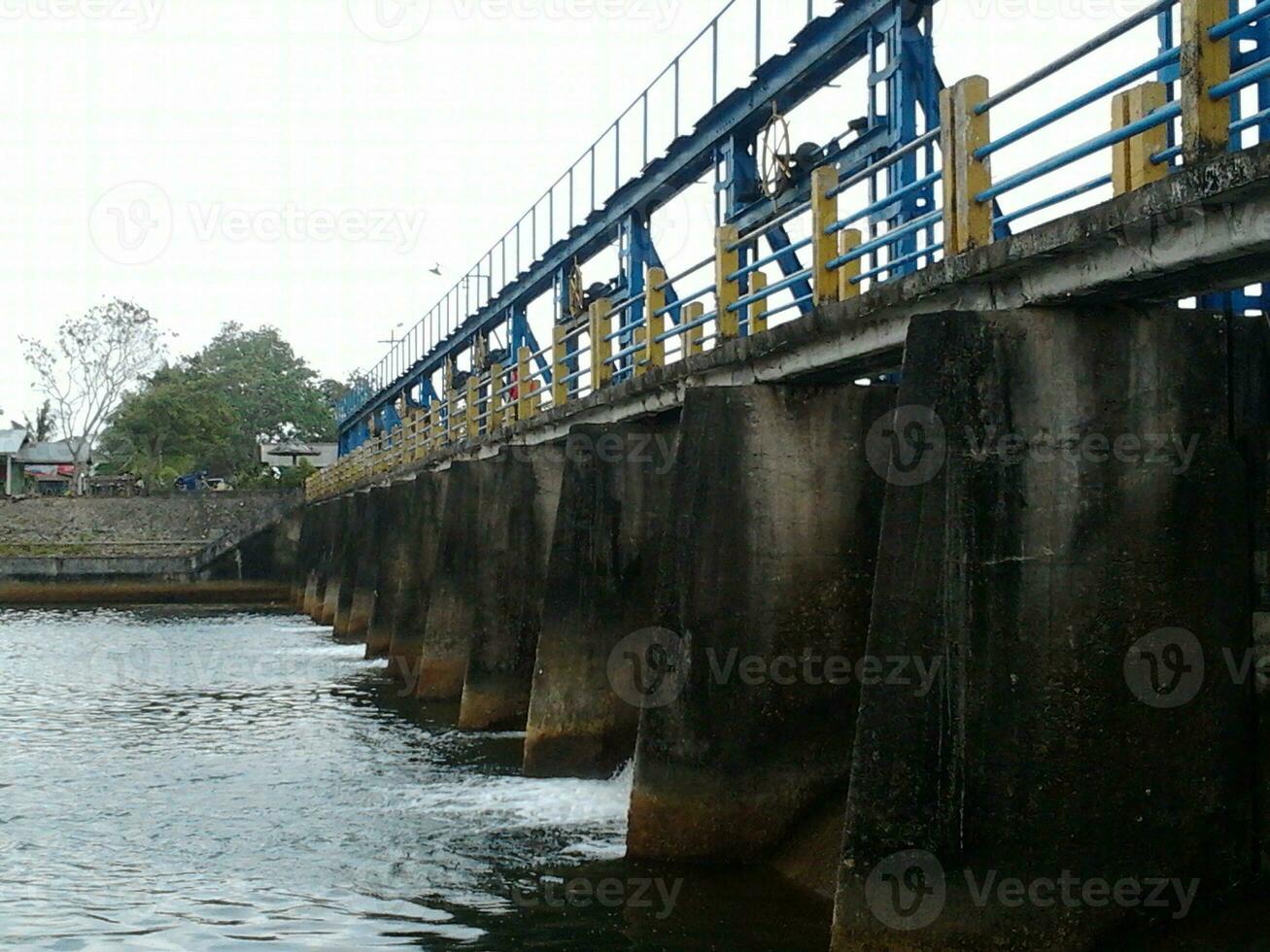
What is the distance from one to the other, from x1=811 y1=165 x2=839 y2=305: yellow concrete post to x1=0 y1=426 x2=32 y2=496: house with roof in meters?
75.1

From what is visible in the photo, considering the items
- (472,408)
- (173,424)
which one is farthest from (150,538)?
(472,408)

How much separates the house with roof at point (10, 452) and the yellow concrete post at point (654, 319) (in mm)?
71161

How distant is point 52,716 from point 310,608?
77.4ft

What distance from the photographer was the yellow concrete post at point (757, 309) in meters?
11.4

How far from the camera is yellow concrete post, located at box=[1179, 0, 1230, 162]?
19.7 feet

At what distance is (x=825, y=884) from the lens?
29.3ft

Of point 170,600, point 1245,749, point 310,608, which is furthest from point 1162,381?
point 170,600

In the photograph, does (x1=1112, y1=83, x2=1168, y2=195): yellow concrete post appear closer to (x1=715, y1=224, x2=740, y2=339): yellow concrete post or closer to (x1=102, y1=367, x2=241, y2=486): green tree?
(x1=715, y1=224, x2=740, y2=339): yellow concrete post

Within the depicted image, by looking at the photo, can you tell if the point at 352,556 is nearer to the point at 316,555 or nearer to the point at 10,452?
the point at 316,555

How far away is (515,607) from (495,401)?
5.70m

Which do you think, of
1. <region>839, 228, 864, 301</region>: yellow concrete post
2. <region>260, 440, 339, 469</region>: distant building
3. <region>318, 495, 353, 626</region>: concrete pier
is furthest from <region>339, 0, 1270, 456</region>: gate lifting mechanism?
<region>260, 440, 339, 469</region>: distant building

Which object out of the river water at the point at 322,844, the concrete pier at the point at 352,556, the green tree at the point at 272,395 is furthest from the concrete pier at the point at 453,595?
the green tree at the point at 272,395

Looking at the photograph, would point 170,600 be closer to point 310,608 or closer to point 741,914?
point 310,608

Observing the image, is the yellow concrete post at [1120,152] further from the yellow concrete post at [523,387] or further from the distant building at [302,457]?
the distant building at [302,457]
